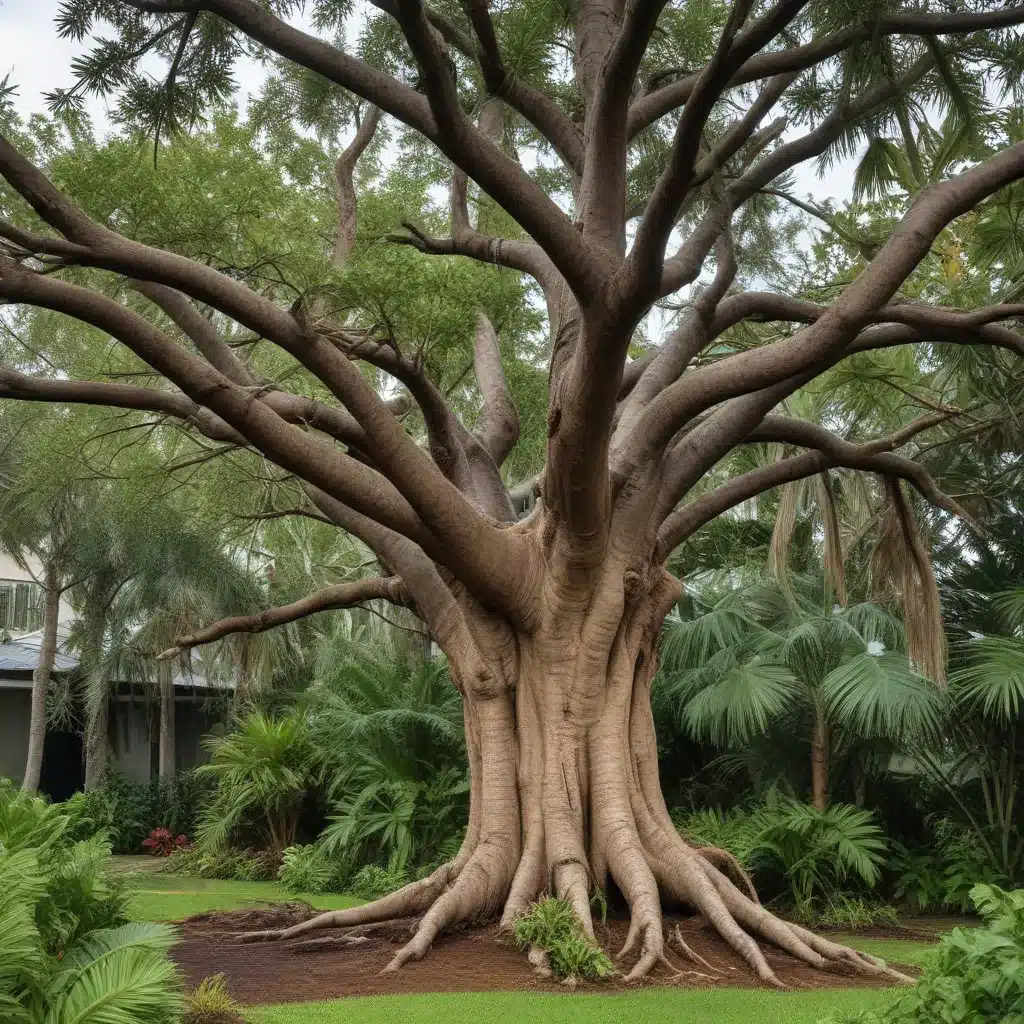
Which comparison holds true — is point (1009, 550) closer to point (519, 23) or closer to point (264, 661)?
point (519, 23)

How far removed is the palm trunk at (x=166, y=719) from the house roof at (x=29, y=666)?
0.53 m

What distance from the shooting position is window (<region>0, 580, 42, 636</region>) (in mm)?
25919

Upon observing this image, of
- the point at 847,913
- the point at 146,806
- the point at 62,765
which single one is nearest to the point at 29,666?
the point at 62,765

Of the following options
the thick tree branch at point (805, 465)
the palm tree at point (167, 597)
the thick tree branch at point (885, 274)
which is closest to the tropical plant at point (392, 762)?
the palm tree at point (167, 597)

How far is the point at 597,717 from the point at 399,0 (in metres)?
5.72

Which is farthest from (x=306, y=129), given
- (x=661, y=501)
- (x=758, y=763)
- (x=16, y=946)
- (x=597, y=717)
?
(x=16, y=946)

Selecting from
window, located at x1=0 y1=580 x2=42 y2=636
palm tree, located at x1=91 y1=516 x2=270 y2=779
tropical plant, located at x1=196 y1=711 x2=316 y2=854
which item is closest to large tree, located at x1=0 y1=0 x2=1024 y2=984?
tropical plant, located at x1=196 y1=711 x2=316 y2=854

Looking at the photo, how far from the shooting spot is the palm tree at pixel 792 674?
1109cm

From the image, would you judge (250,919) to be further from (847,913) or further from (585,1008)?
(847,913)

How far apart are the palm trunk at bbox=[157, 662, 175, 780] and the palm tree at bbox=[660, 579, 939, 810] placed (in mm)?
10483

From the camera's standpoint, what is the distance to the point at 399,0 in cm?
561

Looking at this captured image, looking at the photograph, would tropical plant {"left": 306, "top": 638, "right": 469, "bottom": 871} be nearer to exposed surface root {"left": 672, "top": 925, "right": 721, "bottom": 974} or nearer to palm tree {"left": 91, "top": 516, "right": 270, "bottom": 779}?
palm tree {"left": 91, "top": 516, "right": 270, "bottom": 779}

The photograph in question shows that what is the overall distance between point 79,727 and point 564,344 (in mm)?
17749

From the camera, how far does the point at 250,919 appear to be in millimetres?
9641
